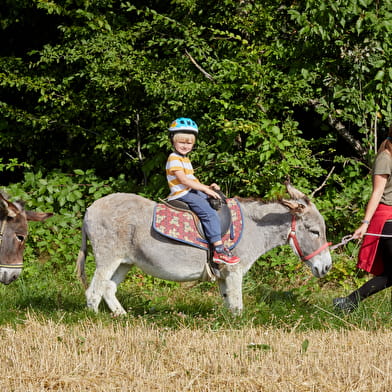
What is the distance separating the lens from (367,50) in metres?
6.93

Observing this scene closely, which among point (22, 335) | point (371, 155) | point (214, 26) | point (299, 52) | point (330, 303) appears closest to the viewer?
point (22, 335)

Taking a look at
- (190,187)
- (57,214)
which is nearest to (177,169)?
(190,187)

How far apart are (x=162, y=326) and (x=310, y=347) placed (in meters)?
1.44

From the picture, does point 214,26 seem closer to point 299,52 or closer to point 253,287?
point 299,52

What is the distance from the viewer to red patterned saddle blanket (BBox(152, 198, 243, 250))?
5508 millimetres

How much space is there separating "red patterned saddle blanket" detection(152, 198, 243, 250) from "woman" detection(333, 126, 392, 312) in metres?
1.23

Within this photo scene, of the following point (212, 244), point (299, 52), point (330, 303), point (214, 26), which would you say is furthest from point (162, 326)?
point (214, 26)

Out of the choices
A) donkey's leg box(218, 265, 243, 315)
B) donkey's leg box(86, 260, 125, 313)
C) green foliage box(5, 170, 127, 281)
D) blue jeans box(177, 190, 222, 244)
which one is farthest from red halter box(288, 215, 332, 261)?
green foliage box(5, 170, 127, 281)

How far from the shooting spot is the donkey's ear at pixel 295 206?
5.62 meters

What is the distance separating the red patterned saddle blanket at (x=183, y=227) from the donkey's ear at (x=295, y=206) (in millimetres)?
506

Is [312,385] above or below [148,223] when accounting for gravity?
below

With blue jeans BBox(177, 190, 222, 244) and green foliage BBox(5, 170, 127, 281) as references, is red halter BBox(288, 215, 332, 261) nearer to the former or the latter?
blue jeans BBox(177, 190, 222, 244)

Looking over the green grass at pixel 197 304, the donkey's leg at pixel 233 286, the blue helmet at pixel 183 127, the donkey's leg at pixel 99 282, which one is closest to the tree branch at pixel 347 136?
the green grass at pixel 197 304

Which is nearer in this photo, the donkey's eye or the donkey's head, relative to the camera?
the donkey's eye
